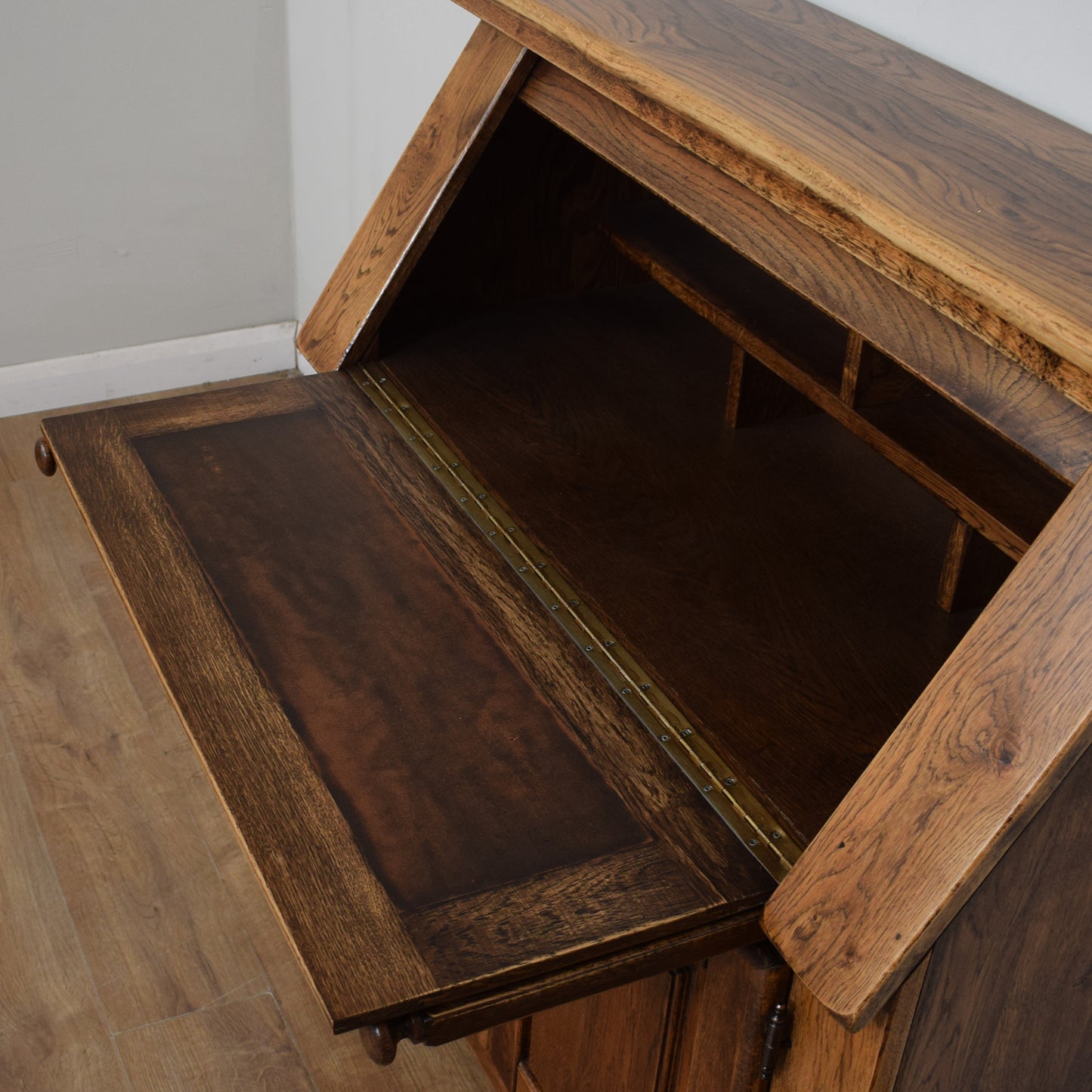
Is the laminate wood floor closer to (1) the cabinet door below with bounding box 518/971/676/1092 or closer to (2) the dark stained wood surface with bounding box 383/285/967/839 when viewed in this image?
(1) the cabinet door below with bounding box 518/971/676/1092

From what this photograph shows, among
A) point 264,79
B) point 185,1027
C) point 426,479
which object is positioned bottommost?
point 185,1027

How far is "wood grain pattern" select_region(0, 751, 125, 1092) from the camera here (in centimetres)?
177

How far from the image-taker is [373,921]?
0.89 metres

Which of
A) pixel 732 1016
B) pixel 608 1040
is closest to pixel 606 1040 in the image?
pixel 608 1040

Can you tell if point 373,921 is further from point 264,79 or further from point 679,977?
point 264,79

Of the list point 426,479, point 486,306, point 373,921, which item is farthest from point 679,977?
point 486,306

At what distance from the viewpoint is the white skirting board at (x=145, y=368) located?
3158 millimetres

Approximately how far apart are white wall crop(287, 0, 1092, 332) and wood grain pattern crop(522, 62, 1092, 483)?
0.16 meters

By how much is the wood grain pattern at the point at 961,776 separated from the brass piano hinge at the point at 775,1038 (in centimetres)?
16

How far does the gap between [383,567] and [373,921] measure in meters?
0.43

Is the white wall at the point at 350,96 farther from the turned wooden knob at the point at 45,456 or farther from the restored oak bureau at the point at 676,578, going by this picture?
the turned wooden knob at the point at 45,456

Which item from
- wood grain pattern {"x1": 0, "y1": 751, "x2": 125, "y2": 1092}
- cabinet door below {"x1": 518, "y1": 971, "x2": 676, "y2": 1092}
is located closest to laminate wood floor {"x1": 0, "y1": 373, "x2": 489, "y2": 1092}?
wood grain pattern {"x1": 0, "y1": 751, "x2": 125, "y2": 1092}

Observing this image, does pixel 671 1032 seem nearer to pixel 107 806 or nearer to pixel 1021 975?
pixel 1021 975

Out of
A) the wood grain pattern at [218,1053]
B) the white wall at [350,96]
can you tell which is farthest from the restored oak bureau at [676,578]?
the white wall at [350,96]
